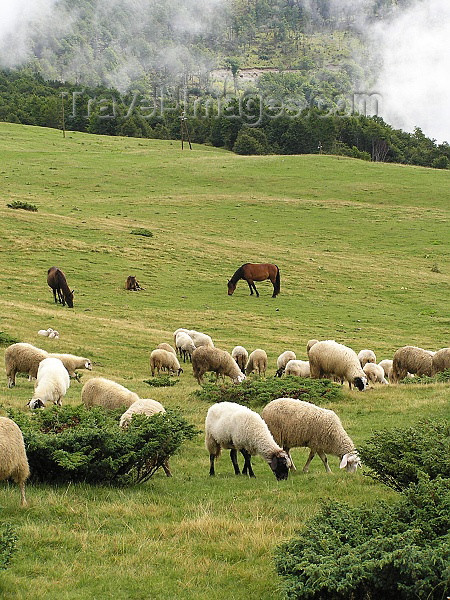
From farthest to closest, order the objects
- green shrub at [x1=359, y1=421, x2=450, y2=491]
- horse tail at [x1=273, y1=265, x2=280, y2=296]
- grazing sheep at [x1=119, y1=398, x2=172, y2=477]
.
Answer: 1. horse tail at [x1=273, y1=265, x2=280, y2=296]
2. grazing sheep at [x1=119, y1=398, x2=172, y2=477]
3. green shrub at [x1=359, y1=421, x2=450, y2=491]

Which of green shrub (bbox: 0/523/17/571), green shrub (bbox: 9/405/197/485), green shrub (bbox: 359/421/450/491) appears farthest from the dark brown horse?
green shrub (bbox: 0/523/17/571)

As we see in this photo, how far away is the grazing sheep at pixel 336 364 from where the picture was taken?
19406 mm

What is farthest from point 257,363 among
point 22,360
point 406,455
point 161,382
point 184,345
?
point 406,455

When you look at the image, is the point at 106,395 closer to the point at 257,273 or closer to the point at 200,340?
the point at 200,340

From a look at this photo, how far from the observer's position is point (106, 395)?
1468 cm

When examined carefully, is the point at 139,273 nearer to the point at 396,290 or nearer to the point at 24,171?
the point at 396,290

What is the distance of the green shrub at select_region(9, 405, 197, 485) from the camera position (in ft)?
30.9

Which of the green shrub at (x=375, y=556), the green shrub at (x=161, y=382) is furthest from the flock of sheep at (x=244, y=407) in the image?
the green shrub at (x=375, y=556)

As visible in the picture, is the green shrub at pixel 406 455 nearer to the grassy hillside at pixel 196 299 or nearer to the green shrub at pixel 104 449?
the grassy hillside at pixel 196 299

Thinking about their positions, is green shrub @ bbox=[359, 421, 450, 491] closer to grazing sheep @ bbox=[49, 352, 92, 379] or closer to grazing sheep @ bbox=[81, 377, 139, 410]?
grazing sheep @ bbox=[81, 377, 139, 410]

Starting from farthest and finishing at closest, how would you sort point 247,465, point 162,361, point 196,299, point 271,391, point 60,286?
point 196,299 → point 60,286 → point 162,361 → point 271,391 → point 247,465

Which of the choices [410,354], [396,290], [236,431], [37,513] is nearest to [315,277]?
[396,290]

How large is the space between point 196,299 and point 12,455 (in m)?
27.3

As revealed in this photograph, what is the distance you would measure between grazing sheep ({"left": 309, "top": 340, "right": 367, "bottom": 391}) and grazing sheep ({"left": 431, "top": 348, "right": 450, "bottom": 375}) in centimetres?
337
